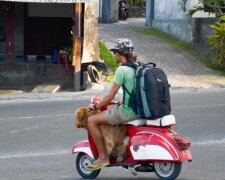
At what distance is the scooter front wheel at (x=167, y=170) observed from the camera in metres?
8.70

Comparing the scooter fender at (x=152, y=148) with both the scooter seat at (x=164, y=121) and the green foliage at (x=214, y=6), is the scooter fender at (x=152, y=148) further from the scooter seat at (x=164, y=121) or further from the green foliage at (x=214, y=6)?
the green foliage at (x=214, y=6)

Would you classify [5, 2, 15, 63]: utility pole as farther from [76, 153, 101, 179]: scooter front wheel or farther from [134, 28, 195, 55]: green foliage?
[76, 153, 101, 179]: scooter front wheel

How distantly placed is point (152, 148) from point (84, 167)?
113 cm

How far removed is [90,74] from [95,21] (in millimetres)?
2595

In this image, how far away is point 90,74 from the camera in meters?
21.0

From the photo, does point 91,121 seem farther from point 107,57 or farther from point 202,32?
point 202,32

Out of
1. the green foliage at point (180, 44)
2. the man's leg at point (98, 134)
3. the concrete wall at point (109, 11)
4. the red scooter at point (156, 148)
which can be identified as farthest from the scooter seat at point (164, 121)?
the concrete wall at point (109, 11)

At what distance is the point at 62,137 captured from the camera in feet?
42.0

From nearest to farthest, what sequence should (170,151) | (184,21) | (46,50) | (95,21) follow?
(170,151), (95,21), (46,50), (184,21)

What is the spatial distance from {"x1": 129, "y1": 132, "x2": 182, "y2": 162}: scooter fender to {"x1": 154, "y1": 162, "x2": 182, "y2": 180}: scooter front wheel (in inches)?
5.3

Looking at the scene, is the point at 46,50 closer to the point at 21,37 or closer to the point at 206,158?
the point at 21,37

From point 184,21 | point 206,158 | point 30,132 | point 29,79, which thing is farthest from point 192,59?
point 206,158

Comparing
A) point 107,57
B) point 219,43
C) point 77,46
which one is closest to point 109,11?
point 107,57

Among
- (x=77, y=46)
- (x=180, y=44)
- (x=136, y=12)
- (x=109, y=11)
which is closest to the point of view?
(x=77, y=46)
